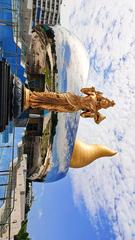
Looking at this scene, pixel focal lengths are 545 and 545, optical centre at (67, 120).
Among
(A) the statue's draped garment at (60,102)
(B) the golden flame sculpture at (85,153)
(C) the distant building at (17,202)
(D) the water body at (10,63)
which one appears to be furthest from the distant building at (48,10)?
(A) the statue's draped garment at (60,102)

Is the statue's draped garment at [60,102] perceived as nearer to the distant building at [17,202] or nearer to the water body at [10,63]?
the water body at [10,63]

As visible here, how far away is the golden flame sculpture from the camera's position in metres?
18.8

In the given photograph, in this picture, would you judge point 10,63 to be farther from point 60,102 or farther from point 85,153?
point 60,102

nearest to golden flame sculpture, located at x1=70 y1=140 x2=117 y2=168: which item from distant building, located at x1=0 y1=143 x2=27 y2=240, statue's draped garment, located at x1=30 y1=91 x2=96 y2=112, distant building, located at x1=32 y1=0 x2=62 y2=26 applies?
distant building, located at x1=0 y1=143 x2=27 y2=240

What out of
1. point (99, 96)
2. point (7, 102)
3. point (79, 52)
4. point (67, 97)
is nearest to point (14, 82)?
point (7, 102)

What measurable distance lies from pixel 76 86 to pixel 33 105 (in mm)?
3746

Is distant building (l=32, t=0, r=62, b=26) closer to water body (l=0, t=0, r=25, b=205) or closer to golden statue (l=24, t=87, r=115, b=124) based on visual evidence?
water body (l=0, t=0, r=25, b=205)

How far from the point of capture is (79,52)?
59.9 ft

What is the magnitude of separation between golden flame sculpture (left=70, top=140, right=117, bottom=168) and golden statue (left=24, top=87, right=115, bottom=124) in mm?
4269

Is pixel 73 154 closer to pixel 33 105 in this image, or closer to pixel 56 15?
pixel 33 105

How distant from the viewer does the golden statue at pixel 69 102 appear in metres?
13.7

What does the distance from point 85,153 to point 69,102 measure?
5266mm

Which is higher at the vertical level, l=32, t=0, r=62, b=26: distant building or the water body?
the water body

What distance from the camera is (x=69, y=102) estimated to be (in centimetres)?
1407
